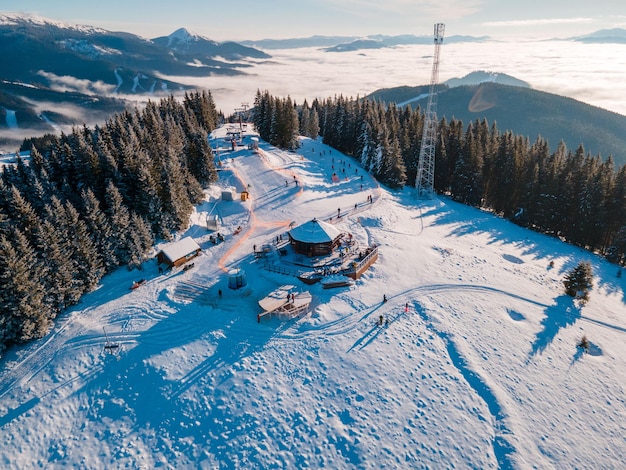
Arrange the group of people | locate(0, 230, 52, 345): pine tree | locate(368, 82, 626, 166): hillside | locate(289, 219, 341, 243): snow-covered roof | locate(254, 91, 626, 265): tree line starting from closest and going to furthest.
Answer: locate(0, 230, 52, 345): pine tree, locate(289, 219, 341, 243): snow-covered roof, the group of people, locate(254, 91, 626, 265): tree line, locate(368, 82, 626, 166): hillside

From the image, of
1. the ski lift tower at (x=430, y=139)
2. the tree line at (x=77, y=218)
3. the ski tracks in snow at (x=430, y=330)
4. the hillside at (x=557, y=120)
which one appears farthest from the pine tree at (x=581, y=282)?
the hillside at (x=557, y=120)

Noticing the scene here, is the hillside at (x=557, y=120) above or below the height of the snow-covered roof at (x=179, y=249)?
below

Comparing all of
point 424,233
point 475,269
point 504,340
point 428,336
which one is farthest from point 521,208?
point 428,336

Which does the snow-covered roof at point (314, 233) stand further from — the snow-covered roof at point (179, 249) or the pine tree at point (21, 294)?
the pine tree at point (21, 294)

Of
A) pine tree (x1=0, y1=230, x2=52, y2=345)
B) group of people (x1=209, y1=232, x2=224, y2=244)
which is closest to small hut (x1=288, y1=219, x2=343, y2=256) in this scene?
group of people (x1=209, y1=232, x2=224, y2=244)

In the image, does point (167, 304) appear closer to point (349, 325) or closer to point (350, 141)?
point (349, 325)

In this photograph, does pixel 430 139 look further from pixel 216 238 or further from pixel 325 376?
pixel 325 376

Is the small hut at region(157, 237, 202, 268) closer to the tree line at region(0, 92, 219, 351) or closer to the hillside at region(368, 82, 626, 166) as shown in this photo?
the tree line at region(0, 92, 219, 351)
